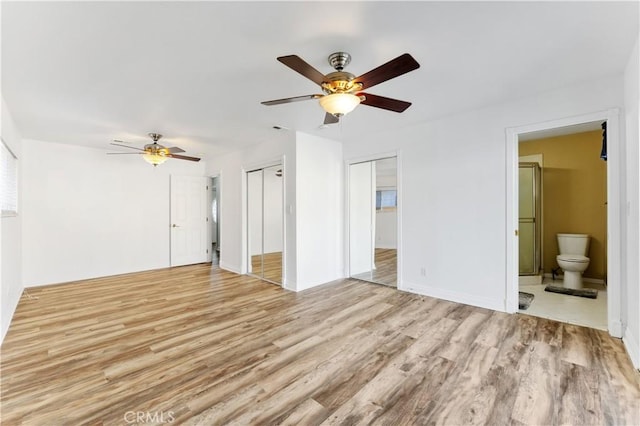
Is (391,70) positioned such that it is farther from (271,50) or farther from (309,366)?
(309,366)

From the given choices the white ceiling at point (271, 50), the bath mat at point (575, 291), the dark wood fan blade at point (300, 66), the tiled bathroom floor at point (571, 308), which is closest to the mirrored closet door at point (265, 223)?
the white ceiling at point (271, 50)

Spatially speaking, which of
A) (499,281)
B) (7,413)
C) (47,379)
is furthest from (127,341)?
(499,281)

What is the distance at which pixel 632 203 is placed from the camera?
7.72 ft

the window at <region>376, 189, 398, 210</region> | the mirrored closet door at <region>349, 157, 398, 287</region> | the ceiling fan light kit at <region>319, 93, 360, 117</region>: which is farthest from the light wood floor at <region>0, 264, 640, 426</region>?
the window at <region>376, 189, 398, 210</region>

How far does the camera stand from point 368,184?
5.46m

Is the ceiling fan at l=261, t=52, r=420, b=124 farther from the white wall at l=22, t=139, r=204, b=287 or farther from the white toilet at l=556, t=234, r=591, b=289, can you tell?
the white wall at l=22, t=139, r=204, b=287

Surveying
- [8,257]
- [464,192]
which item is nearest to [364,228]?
[464,192]

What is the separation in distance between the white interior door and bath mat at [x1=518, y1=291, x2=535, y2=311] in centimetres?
624

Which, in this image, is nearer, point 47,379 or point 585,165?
point 47,379

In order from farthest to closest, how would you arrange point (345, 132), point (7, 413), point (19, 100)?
1. point (345, 132)
2. point (19, 100)
3. point (7, 413)

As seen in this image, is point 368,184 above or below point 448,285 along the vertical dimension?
above

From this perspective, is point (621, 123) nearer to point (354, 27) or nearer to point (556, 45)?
point (556, 45)

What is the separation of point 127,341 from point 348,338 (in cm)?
214

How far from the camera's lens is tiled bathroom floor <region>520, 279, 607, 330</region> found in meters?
3.05
